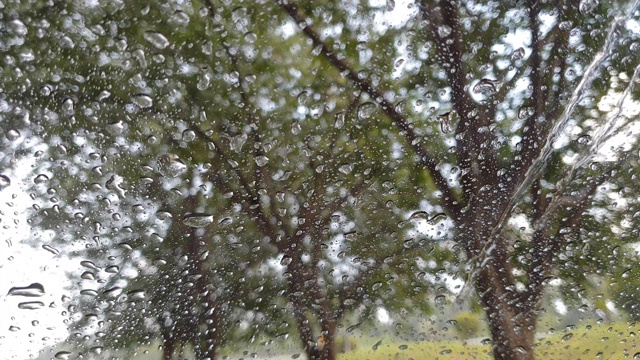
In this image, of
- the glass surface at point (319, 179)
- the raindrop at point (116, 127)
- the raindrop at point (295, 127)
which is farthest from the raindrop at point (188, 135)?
the raindrop at point (295, 127)

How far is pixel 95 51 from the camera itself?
1.07 m

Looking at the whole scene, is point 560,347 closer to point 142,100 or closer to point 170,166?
point 170,166

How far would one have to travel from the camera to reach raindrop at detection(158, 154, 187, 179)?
119 cm

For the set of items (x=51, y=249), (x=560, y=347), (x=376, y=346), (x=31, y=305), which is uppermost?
(x=51, y=249)

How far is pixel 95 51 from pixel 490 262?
1.23 meters

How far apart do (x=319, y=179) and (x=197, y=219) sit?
35 cm

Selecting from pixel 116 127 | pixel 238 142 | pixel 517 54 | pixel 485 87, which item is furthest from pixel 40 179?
pixel 517 54

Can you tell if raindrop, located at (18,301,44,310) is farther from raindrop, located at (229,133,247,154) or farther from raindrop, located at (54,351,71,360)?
raindrop, located at (229,133,247,154)

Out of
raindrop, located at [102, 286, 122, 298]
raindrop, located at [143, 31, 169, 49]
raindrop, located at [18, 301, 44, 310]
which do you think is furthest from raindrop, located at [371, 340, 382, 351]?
raindrop, located at [143, 31, 169, 49]

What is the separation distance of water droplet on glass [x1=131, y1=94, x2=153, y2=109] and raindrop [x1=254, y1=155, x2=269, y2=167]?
30 centimetres

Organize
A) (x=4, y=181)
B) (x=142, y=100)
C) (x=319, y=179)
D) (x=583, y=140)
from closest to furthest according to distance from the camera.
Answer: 1. (x=4, y=181)
2. (x=142, y=100)
3. (x=319, y=179)
4. (x=583, y=140)

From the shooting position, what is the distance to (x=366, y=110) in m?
1.32

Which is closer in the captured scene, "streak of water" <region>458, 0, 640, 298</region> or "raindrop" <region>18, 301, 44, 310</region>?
"raindrop" <region>18, 301, 44, 310</region>

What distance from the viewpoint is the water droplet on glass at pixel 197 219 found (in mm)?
1245
